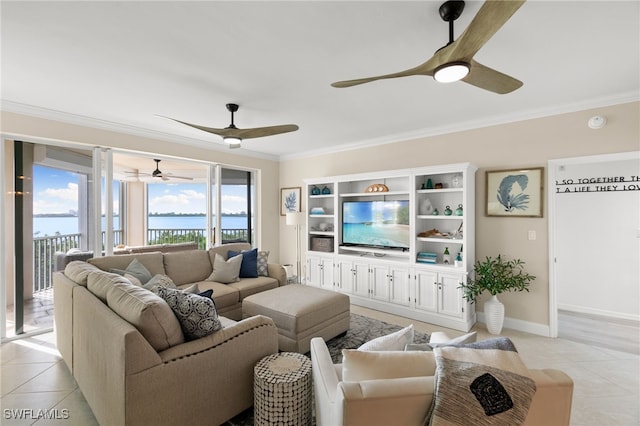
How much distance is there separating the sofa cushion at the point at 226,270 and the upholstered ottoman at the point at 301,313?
2.62ft

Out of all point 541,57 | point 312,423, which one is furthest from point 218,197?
point 541,57

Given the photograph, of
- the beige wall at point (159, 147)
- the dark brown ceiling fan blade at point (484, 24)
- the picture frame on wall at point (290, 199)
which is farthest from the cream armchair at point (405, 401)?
the picture frame on wall at point (290, 199)

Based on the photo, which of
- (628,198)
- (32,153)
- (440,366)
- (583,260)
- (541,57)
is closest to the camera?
(440,366)

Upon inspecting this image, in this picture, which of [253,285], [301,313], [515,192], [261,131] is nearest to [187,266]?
[253,285]

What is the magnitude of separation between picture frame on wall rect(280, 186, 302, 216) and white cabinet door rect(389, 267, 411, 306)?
2.47m

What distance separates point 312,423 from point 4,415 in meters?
2.18

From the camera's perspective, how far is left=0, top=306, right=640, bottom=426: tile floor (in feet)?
6.59

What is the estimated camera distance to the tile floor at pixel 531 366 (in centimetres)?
201

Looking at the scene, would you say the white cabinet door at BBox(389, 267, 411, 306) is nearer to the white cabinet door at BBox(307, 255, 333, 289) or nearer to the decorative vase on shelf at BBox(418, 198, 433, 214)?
the decorative vase on shelf at BBox(418, 198, 433, 214)

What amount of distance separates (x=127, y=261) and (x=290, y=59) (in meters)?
2.95

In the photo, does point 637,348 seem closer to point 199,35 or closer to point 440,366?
point 440,366

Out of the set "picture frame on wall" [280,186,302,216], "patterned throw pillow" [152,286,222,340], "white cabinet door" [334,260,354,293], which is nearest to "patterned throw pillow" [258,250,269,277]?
"white cabinet door" [334,260,354,293]

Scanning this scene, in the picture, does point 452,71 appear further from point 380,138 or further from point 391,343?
point 380,138

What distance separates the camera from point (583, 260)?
410cm
